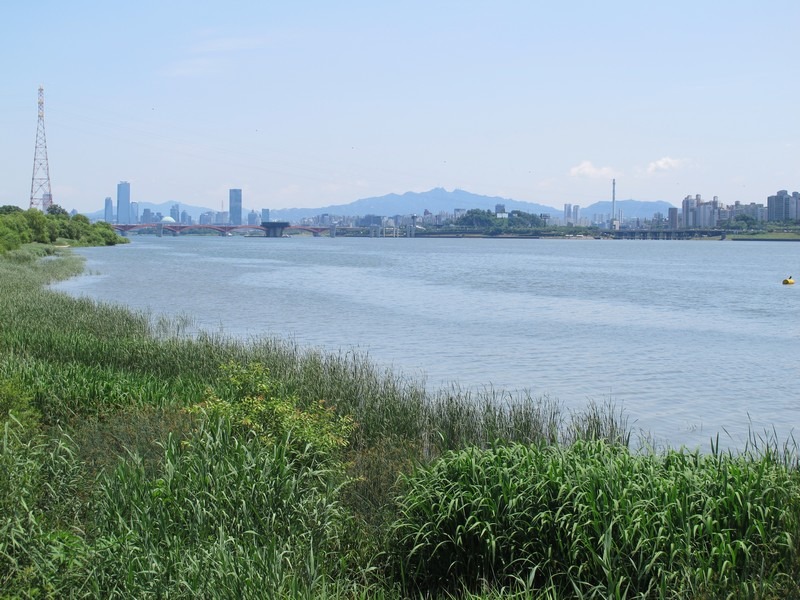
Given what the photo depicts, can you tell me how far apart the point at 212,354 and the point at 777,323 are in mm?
35738

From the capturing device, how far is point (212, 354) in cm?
2528

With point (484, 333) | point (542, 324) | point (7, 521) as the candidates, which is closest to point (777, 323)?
point (542, 324)

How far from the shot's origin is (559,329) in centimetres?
4472

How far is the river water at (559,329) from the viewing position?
88.3 ft

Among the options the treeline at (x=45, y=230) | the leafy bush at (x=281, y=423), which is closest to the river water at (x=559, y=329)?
the leafy bush at (x=281, y=423)

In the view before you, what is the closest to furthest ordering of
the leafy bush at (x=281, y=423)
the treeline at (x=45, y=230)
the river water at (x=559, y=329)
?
the leafy bush at (x=281, y=423), the river water at (x=559, y=329), the treeline at (x=45, y=230)

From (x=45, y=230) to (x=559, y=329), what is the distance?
10579cm

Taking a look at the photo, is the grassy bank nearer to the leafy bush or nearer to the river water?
the leafy bush

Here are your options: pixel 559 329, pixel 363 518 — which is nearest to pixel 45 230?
pixel 559 329

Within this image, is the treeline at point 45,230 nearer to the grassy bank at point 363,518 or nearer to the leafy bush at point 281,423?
the leafy bush at point 281,423

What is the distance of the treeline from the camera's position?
3684 inches

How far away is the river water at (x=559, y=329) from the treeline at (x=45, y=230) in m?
16.9

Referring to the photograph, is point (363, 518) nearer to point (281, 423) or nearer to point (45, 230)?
point (281, 423)

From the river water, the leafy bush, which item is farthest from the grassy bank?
the river water
